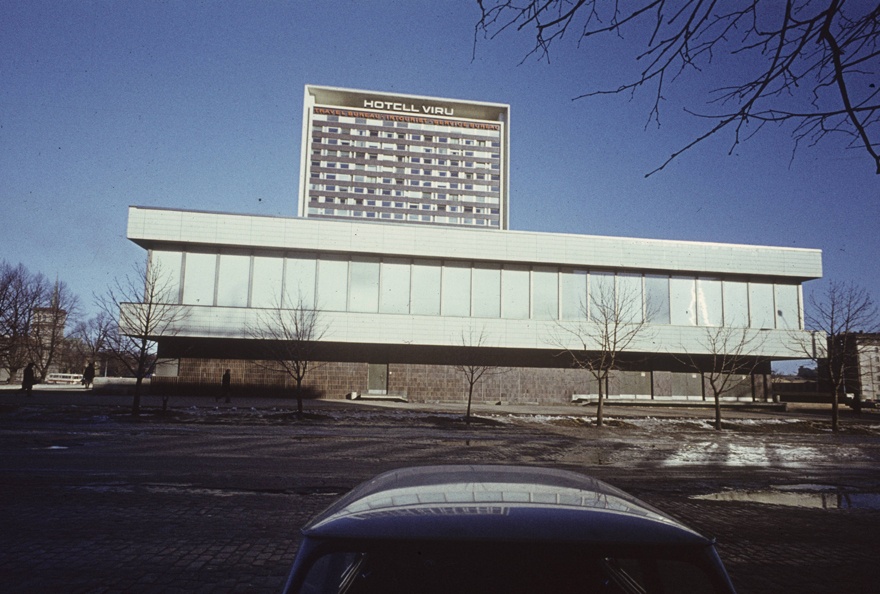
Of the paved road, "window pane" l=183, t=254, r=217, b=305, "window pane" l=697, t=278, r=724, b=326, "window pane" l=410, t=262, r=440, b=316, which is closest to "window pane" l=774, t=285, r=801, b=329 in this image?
"window pane" l=697, t=278, r=724, b=326

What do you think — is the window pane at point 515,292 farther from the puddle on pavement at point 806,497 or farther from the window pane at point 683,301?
the puddle on pavement at point 806,497

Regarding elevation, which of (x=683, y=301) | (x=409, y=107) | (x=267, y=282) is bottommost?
(x=683, y=301)

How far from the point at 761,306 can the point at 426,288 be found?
23002 mm

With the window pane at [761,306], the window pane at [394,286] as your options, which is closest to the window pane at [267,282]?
the window pane at [394,286]

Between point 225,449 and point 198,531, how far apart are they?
743 centimetres

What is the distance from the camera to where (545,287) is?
123ft

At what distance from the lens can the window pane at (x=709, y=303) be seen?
38.5m

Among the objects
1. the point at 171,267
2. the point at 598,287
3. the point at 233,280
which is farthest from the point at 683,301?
the point at 171,267

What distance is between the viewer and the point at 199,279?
34281mm

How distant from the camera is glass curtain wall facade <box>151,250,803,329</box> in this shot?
34438 millimetres

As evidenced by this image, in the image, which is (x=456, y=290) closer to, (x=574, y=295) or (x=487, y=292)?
(x=487, y=292)

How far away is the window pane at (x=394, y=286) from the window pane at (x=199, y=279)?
1008 centimetres

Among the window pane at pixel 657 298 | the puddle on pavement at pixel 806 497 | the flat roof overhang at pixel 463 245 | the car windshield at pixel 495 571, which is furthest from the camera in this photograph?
the window pane at pixel 657 298

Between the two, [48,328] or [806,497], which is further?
[48,328]
